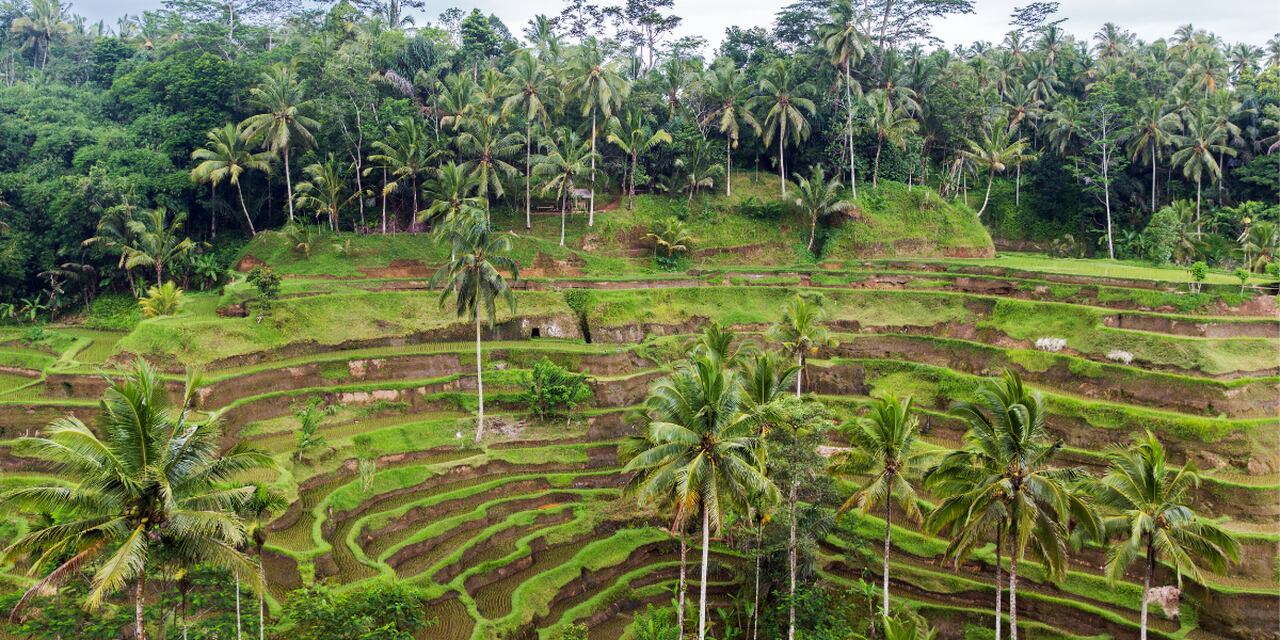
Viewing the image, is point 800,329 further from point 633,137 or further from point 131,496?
point 633,137

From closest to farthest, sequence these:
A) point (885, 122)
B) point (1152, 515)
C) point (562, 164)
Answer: point (1152, 515), point (562, 164), point (885, 122)

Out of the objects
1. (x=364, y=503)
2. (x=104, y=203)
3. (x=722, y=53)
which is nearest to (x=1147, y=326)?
(x=364, y=503)

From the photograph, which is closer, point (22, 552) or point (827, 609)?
point (22, 552)

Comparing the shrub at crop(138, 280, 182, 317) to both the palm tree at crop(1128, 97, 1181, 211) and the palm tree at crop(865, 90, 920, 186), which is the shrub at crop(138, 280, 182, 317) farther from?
the palm tree at crop(1128, 97, 1181, 211)

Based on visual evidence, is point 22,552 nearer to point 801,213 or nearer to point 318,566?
point 318,566

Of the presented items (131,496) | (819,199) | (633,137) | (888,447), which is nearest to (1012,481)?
(888,447)

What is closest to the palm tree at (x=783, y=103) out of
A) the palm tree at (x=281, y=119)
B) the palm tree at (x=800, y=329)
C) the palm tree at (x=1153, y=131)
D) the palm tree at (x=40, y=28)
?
the palm tree at (x=1153, y=131)
